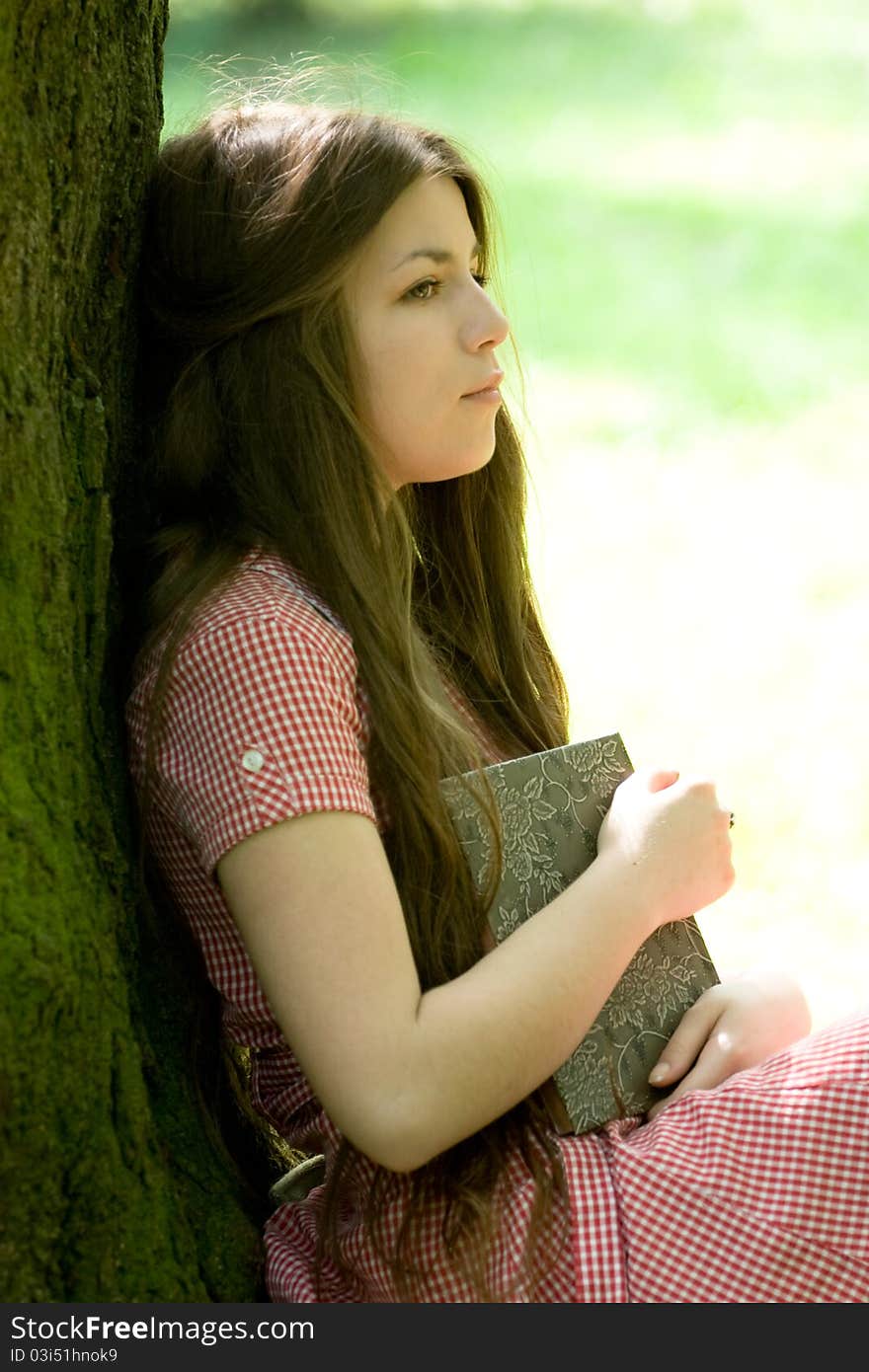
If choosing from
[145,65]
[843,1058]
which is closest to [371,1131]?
[843,1058]

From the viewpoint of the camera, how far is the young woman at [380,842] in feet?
4.21

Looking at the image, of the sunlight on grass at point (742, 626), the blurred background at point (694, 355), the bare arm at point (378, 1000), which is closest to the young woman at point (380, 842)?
the bare arm at point (378, 1000)

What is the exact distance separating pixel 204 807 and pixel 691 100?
7307 mm

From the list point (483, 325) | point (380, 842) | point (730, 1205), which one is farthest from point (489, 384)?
point (730, 1205)

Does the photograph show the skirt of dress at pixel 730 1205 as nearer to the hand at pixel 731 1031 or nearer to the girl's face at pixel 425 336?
the hand at pixel 731 1031

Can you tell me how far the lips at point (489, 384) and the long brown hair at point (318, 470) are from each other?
0.12m

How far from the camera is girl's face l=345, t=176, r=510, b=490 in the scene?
1567 mm

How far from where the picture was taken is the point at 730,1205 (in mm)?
1321

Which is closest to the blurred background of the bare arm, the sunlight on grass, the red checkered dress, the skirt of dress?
the sunlight on grass

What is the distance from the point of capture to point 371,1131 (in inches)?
49.3

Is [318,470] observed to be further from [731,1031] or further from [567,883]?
[731,1031]

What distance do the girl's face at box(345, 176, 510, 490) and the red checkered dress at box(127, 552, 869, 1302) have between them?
0.27m

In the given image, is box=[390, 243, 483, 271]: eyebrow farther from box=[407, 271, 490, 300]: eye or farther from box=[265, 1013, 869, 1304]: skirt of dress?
box=[265, 1013, 869, 1304]: skirt of dress

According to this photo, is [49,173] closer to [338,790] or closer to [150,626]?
[150,626]
